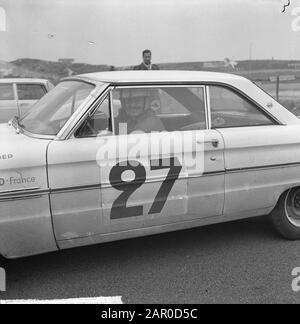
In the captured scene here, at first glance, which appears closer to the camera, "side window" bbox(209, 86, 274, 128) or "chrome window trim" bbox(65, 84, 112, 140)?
"chrome window trim" bbox(65, 84, 112, 140)

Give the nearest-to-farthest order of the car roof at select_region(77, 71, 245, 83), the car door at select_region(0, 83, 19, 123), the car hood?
the car hood < the car roof at select_region(77, 71, 245, 83) < the car door at select_region(0, 83, 19, 123)

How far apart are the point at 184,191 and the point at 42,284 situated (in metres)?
1.33

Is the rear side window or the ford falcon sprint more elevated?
the rear side window

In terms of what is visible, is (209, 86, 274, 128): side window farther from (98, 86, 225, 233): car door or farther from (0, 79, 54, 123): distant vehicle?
(0, 79, 54, 123): distant vehicle

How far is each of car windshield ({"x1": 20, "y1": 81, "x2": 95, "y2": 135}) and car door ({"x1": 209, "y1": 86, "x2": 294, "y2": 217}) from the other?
113 centimetres

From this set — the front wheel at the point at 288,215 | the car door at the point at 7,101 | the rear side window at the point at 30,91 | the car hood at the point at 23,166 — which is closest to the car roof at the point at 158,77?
A: the car hood at the point at 23,166

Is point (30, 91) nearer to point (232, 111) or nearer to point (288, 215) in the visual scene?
point (232, 111)

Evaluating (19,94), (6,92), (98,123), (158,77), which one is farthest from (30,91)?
(98,123)

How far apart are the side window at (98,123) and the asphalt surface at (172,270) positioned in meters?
1.14

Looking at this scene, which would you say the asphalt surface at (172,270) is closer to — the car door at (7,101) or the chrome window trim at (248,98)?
the chrome window trim at (248,98)

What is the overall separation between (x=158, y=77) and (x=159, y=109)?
271 mm

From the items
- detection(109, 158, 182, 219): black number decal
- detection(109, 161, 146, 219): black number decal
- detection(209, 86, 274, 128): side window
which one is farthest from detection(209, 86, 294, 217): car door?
detection(109, 161, 146, 219): black number decal

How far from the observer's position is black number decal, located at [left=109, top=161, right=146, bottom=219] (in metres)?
3.24

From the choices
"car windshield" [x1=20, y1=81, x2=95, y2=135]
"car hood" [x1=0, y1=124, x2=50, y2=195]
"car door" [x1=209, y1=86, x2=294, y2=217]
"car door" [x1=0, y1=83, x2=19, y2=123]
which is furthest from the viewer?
"car door" [x1=0, y1=83, x2=19, y2=123]
